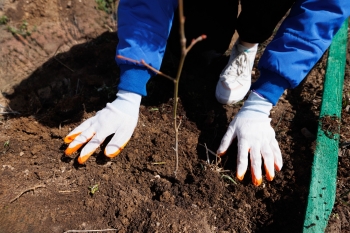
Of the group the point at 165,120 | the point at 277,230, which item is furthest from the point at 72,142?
the point at 277,230

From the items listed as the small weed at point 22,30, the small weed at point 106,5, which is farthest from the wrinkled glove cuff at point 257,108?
the small weed at point 22,30

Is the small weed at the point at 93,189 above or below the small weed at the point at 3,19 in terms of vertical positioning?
below

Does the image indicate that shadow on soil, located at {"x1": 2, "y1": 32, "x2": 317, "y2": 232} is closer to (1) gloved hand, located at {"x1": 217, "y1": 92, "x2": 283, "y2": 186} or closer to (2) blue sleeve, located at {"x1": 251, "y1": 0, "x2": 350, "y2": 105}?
(1) gloved hand, located at {"x1": 217, "y1": 92, "x2": 283, "y2": 186}

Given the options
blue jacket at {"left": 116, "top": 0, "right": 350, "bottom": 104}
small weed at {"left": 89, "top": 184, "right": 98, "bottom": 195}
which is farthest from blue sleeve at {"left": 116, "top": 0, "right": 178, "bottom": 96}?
small weed at {"left": 89, "top": 184, "right": 98, "bottom": 195}

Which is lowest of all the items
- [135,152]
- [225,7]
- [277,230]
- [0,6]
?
[277,230]

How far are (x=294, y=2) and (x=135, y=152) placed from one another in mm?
1155

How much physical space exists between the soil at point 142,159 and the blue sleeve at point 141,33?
294 mm

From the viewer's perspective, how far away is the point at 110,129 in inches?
62.2

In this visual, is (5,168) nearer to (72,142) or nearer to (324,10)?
(72,142)

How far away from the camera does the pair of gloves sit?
152 centimetres

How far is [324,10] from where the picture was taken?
1.50 m

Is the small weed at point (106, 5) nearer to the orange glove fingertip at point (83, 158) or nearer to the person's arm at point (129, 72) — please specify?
the person's arm at point (129, 72)

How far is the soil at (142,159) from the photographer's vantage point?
1401mm

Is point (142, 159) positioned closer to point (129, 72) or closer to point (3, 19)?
point (129, 72)
